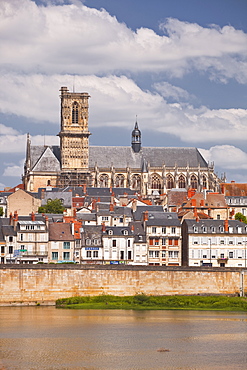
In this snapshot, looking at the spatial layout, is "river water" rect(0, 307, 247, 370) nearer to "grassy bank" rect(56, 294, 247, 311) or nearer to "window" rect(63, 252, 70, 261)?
"grassy bank" rect(56, 294, 247, 311)

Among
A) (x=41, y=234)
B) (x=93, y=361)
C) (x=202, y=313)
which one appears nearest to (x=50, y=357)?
(x=93, y=361)

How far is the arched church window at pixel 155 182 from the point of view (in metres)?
153

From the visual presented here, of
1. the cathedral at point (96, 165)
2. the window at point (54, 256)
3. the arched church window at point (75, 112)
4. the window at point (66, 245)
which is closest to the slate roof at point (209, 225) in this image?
the window at point (66, 245)

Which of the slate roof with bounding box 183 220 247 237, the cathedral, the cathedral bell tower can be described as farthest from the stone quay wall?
the cathedral bell tower

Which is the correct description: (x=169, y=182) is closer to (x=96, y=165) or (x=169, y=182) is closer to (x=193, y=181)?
(x=193, y=181)

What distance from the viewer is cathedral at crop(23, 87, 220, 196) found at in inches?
5812

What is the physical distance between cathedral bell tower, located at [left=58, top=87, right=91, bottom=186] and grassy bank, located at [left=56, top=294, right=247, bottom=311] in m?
73.9

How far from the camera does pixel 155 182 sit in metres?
154

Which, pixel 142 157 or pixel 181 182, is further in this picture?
pixel 142 157

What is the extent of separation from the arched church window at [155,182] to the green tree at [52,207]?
44.3m

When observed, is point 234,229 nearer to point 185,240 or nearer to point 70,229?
point 185,240

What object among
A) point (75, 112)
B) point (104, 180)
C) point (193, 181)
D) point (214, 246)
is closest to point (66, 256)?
point (214, 246)

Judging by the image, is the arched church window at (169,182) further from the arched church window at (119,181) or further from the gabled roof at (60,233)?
the gabled roof at (60,233)

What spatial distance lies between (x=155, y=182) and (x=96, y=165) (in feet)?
32.6
